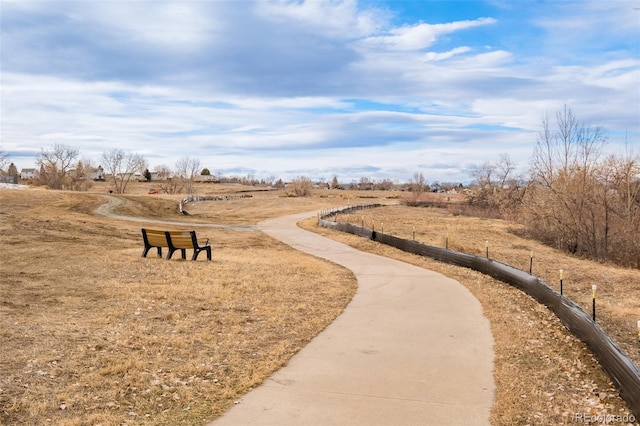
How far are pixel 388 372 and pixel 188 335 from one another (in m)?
2.84

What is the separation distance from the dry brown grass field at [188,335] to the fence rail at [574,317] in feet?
0.58

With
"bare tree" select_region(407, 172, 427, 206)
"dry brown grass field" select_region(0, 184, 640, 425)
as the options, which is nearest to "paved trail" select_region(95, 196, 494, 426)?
"dry brown grass field" select_region(0, 184, 640, 425)

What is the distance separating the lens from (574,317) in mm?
8281

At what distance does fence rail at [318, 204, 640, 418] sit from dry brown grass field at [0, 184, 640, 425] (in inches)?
6.9

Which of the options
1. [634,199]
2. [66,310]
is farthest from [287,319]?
[634,199]

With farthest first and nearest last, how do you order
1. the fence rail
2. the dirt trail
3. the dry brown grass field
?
the dirt trail < the fence rail < the dry brown grass field

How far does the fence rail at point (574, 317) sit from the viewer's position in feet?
18.1

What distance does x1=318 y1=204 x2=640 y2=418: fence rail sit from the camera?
5.53 m

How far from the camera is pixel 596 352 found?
7.04m

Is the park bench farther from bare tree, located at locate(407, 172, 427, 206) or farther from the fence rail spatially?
bare tree, located at locate(407, 172, 427, 206)

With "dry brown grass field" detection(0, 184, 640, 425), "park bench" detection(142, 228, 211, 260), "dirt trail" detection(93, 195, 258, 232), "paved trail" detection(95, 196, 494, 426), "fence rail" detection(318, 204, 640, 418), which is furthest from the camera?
"dirt trail" detection(93, 195, 258, 232)

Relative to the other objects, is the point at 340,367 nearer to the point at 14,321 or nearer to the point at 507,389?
the point at 507,389

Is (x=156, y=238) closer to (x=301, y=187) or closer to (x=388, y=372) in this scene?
(x=388, y=372)

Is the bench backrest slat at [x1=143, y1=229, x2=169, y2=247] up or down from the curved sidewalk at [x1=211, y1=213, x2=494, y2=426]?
up
